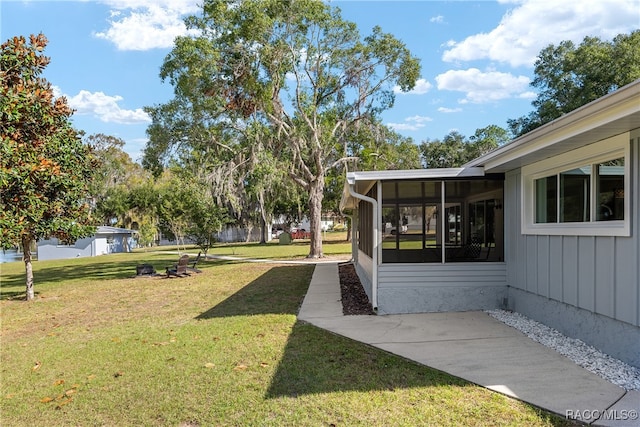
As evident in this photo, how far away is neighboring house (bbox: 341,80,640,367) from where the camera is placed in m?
4.45

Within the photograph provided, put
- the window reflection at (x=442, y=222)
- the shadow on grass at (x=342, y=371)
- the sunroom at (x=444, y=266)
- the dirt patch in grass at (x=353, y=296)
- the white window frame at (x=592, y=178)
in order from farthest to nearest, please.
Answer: the window reflection at (x=442, y=222) → the dirt patch in grass at (x=353, y=296) → the sunroom at (x=444, y=266) → the white window frame at (x=592, y=178) → the shadow on grass at (x=342, y=371)

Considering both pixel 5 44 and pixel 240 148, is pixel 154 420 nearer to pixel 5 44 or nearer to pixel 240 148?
pixel 5 44

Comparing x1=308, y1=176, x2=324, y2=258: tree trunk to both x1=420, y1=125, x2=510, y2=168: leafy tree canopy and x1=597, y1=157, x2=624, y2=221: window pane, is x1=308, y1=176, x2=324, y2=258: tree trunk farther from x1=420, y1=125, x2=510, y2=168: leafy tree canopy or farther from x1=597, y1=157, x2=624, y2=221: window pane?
x1=420, y1=125, x2=510, y2=168: leafy tree canopy

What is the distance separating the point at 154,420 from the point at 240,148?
1734 cm

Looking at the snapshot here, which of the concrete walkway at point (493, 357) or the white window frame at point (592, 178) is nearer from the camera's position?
the concrete walkway at point (493, 357)

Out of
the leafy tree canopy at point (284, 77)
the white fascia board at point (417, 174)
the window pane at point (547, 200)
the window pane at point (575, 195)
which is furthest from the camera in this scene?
the leafy tree canopy at point (284, 77)

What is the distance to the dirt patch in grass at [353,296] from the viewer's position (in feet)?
25.7

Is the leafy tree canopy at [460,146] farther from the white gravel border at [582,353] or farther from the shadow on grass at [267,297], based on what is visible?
the white gravel border at [582,353]

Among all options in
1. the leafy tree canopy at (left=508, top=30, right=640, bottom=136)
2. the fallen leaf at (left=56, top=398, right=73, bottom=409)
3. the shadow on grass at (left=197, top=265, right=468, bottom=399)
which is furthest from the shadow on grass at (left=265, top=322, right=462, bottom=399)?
the leafy tree canopy at (left=508, top=30, right=640, bottom=136)

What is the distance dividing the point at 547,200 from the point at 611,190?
54.8 inches

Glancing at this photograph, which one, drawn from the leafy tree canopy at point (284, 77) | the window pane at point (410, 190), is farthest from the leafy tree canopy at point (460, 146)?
the window pane at point (410, 190)

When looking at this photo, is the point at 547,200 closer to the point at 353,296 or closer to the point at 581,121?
the point at 581,121

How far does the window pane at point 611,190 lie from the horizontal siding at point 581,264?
0.78ft

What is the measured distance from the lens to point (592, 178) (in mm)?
5137
